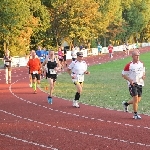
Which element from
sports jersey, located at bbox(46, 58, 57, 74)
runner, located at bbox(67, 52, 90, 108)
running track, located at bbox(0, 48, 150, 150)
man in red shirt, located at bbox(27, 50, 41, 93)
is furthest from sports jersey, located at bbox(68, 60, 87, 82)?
man in red shirt, located at bbox(27, 50, 41, 93)

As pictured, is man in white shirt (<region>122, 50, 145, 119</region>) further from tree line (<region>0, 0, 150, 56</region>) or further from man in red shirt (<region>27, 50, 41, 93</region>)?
tree line (<region>0, 0, 150, 56</region>)

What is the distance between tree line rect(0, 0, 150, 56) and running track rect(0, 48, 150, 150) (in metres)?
30.6

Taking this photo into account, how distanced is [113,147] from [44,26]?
5107cm

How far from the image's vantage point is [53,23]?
215ft

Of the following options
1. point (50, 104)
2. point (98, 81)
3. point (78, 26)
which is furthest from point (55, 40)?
point (50, 104)

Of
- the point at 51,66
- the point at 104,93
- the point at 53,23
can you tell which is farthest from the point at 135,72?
the point at 53,23

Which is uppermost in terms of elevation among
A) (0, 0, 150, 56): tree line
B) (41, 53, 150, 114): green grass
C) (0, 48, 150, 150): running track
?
(0, 0, 150, 56): tree line

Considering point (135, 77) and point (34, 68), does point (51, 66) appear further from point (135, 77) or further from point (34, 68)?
point (135, 77)

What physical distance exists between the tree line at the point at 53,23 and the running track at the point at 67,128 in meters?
30.6

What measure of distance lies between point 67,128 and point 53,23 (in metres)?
53.7

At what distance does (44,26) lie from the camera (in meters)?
60.5

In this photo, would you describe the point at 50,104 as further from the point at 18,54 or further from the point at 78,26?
the point at 78,26

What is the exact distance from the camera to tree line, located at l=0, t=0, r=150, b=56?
48.2 meters

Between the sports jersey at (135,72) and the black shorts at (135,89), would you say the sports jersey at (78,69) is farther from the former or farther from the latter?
the black shorts at (135,89)
